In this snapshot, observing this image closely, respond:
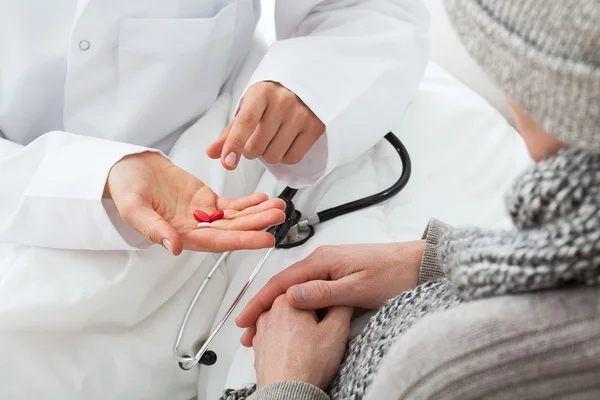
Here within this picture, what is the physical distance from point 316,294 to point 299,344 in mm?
60

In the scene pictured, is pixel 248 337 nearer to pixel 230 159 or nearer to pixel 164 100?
pixel 230 159

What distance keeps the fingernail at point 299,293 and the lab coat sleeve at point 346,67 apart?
22cm

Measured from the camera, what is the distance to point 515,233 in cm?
40

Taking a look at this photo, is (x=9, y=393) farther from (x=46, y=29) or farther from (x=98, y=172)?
(x=46, y=29)

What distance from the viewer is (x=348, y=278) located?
27.2 inches

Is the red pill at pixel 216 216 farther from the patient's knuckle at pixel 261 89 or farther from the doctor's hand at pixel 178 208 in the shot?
the patient's knuckle at pixel 261 89

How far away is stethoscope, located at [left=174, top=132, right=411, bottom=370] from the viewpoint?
756 mm

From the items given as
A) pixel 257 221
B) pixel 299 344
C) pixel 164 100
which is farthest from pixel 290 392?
pixel 164 100

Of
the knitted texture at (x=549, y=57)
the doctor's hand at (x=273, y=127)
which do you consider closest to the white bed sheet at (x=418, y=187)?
the doctor's hand at (x=273, y=127)

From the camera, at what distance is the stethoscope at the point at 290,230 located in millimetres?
756

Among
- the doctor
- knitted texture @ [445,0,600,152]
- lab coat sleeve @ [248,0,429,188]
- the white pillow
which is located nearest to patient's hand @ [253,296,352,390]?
the doctor

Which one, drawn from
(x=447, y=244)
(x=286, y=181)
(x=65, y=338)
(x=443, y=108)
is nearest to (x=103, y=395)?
(x=65, y=338)

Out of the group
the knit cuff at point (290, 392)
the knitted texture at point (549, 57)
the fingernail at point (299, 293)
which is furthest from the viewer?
the fingernail at point (299, 293)

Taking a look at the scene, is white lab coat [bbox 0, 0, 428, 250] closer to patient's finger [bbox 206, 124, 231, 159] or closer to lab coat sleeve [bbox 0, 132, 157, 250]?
lab coat sleeve [bbox 0, 132, 157, 250]
